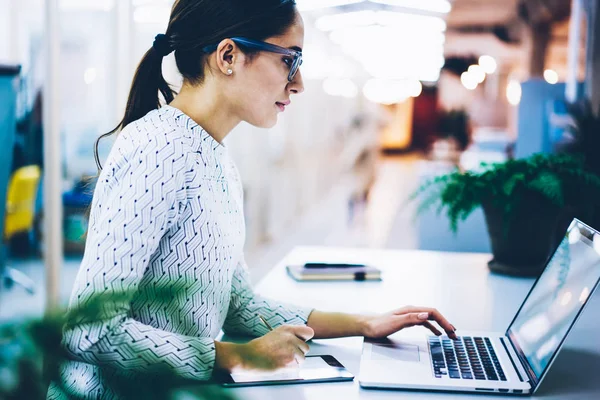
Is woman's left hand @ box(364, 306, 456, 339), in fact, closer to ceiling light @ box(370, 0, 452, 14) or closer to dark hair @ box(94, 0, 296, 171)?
dark hair @ box(94, 0, 296, 171)

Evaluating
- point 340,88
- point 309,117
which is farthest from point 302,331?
point 340,88

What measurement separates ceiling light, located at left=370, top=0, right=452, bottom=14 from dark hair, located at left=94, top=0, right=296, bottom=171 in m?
8.30

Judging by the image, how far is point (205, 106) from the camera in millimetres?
1280

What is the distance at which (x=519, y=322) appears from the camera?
1.37m

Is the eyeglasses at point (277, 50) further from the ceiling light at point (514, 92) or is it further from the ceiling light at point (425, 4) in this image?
the ceiling light at point (425, 4)

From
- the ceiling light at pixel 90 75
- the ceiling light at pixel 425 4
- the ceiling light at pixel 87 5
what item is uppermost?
the ceiling light at pixel 425 4

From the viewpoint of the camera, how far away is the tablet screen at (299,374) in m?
1.12

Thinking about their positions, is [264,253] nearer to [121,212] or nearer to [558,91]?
[558,91]

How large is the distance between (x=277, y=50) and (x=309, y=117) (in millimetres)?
9204

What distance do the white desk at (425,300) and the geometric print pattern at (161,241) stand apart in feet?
0.58

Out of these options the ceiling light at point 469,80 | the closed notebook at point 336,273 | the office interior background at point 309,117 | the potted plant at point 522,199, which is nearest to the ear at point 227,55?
the office interior background at point 309,117

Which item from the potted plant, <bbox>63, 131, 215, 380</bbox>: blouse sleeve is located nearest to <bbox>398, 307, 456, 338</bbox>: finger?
<bbox>63, 131, 215, 380</bbox>: blouse sleeve

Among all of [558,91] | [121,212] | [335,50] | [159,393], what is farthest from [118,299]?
[335,50]

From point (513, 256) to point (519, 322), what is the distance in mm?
773
